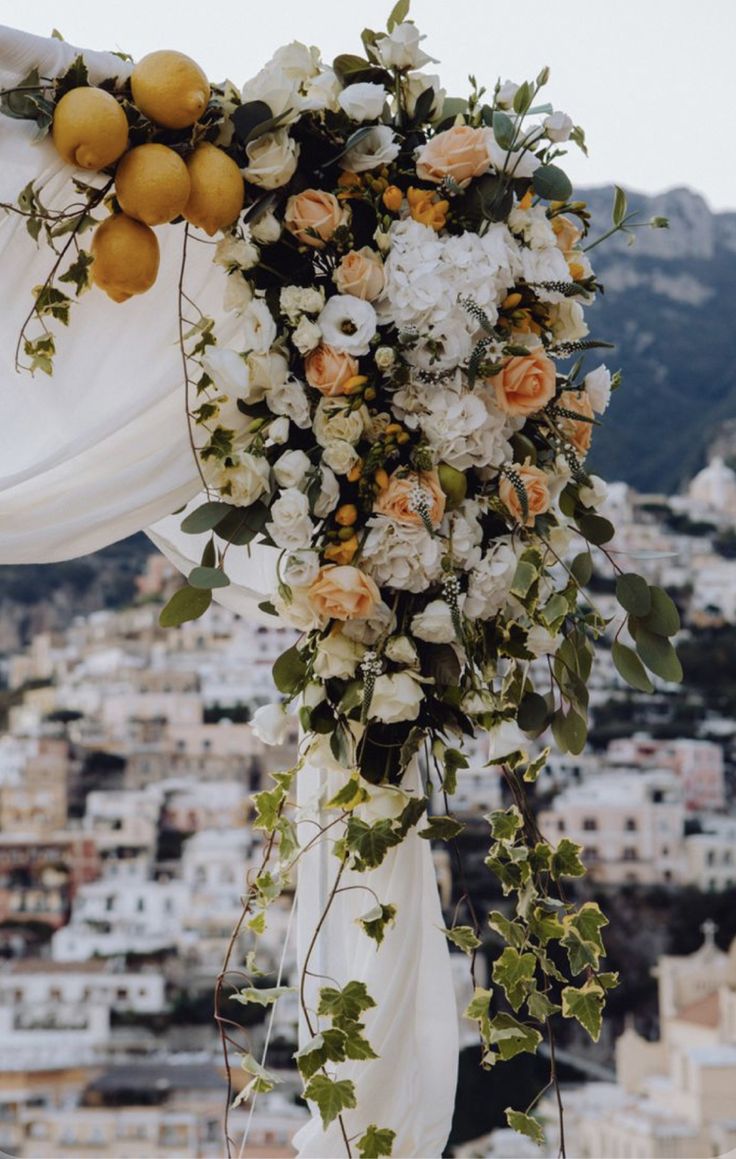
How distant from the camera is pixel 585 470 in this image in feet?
4.27

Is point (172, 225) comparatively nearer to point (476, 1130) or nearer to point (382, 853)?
point (382, 853)

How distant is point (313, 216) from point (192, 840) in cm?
1668

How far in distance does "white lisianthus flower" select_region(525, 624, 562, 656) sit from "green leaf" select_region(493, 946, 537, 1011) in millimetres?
265

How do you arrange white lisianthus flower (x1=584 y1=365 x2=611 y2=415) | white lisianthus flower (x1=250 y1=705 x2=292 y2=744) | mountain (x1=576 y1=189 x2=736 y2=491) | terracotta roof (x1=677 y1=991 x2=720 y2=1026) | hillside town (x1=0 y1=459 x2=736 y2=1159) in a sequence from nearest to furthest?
white lisianthus flower (x1=250 y1=705 x2=292 y2=744) → white lisianthus flower (x1=584 y1=365 x2=611 y2=415) → hillside town (x1=0 y1=459 x2=736 y2=1159) → terracotta roof (x1=677 y1=991 x2=720 y2=1026) → mountain (x1=576 y1=189 x2=736 y2=491)

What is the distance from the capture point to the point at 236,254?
1.22 metres

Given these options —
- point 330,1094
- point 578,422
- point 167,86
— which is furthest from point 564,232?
point 330,1094

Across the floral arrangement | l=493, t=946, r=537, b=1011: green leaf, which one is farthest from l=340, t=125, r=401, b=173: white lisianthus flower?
l=493, t=946, r=537, b=1011: green leaf

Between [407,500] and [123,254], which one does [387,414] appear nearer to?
[407,500]

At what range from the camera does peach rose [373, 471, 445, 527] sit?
1.14 metres

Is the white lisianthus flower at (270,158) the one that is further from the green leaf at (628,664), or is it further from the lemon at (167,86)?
the green leaf at (628,664)

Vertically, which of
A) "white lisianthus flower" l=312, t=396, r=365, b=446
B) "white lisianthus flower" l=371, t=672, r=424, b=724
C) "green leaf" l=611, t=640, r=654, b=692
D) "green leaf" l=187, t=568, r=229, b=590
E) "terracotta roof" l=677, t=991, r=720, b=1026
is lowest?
"terracotta roof" l=677, t=991, r=720, b=1026

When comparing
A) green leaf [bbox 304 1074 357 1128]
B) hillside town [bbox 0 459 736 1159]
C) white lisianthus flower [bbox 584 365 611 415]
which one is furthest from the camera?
hillside town [bbox 0 459 736 1159]

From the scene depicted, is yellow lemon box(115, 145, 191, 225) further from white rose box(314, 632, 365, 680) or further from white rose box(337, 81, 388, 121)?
white rose box(314, 632, 365, 680)

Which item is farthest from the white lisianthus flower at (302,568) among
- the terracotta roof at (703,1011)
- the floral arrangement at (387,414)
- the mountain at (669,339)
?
the terracotta roof at (703,1011)
